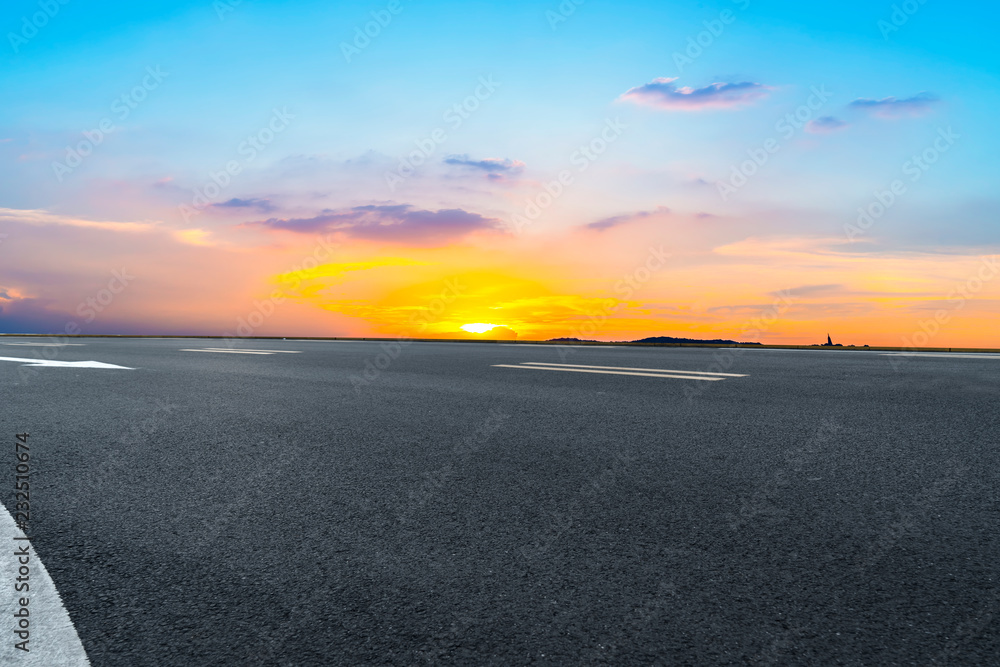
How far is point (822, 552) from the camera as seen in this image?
2797mm

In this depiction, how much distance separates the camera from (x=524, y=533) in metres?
3.05

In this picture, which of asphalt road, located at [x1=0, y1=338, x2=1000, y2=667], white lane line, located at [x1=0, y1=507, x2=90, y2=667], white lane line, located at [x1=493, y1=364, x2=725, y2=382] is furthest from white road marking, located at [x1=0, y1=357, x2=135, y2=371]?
white lane line, located at [x1=0, y1=507, x2=90, y2=667]

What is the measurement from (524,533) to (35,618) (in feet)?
6.12

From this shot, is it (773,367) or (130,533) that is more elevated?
(773,367)

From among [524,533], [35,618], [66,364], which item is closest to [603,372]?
[524,533]

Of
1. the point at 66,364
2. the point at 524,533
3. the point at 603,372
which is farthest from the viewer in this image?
the point at 66,364

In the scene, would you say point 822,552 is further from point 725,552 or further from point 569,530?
point 569,530

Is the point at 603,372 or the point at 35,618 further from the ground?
the point at 603,372

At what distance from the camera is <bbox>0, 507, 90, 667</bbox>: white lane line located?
1.98 m

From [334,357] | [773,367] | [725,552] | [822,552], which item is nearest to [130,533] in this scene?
[725,552]

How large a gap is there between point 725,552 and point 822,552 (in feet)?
1.34

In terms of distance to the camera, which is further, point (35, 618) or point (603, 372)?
point (603, 372)

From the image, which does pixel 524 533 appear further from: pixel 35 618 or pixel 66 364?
pixel 66 364

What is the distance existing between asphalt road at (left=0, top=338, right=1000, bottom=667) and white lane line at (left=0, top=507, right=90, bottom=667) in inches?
1.9
